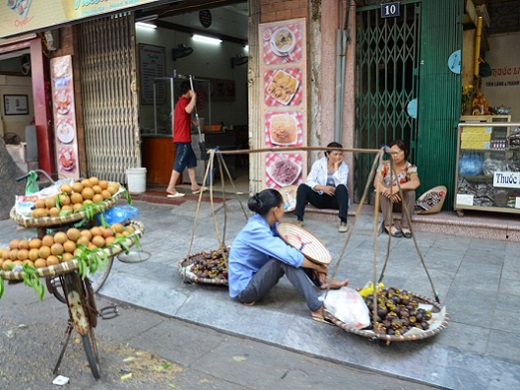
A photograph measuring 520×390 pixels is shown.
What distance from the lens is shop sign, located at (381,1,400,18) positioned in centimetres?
657

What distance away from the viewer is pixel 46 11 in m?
8.79

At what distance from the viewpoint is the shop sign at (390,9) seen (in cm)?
657

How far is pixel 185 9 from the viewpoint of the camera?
9.35 meters

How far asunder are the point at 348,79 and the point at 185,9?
4.05m

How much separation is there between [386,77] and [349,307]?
4213 mm

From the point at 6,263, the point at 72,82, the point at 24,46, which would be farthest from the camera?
the point at 24,46

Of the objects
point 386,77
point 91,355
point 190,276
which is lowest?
point 91,355

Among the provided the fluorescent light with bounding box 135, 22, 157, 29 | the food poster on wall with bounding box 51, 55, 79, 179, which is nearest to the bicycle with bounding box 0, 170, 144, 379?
the food poster on wall with bounding box 51, 55, 79, 179

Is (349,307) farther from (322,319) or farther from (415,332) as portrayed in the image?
(415,332)

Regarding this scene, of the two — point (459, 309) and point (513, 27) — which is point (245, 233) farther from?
point (513, 27)

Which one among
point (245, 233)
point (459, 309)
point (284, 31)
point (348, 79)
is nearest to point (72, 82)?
point (284, 31)

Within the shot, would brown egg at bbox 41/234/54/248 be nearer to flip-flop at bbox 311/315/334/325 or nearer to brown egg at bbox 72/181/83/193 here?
brown egg at bbox 72/181/83/193

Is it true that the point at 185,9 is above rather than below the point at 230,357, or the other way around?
above

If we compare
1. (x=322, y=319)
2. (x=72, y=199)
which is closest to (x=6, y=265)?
(x=72, y=199)
